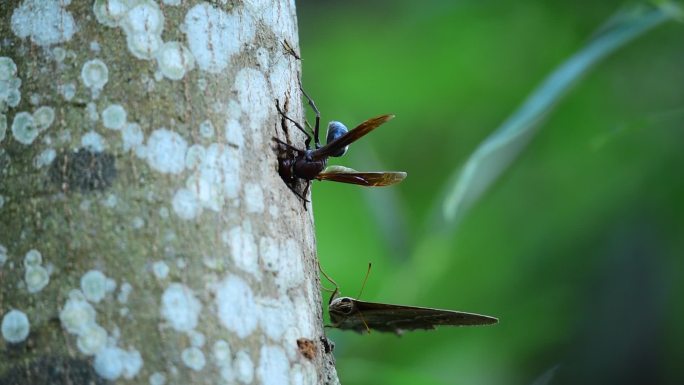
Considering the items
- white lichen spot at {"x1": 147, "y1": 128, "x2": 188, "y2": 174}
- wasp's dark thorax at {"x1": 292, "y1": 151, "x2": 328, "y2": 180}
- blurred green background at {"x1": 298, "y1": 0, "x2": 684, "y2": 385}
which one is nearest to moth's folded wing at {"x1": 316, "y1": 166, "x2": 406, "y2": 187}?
Result: wasp's dark thorax at {"x1": 292, "y1": 151, "x2": 328, "y2": 180}

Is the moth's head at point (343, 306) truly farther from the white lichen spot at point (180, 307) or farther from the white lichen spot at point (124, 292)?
the white lichen spot at point (124, 292)

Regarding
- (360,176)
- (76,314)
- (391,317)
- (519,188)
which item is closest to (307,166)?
(360,176)

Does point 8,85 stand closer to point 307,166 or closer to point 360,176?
point 307,166

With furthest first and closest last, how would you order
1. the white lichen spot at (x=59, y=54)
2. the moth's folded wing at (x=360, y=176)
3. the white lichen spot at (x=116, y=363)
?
the moth's folded wing at (x=360, y=176), the white lichen spot at (x=59, y=54), the white lichen spot at (x=116, y=363)

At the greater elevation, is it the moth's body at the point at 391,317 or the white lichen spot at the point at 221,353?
the moth's body at the point at 391,317

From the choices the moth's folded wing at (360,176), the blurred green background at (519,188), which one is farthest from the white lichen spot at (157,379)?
the blurred green background at (519,188)

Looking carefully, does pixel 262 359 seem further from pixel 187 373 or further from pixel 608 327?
pixel 608 327

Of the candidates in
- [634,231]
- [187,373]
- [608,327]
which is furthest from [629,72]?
[187,373]

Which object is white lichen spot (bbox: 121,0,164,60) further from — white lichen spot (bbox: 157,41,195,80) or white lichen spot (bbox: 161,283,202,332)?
white lichen spot (bbox: 161,283,202,332)
